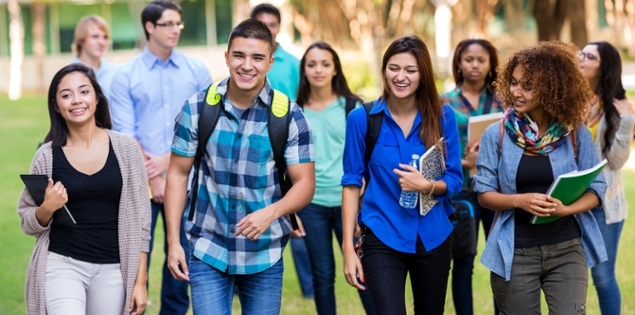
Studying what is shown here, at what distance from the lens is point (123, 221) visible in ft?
16.8

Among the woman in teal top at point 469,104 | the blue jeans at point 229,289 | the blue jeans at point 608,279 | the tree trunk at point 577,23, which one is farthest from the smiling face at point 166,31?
the tree trunk at point 577,23

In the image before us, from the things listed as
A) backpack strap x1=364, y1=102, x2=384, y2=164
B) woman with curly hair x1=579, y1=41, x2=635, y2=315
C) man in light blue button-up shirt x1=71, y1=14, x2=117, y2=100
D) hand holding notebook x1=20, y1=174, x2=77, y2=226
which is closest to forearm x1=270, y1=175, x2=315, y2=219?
backpack strap x1=364, y1=102, x2=384, y2=164

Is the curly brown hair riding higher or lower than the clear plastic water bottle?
higher

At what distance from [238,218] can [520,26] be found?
32.1 metres

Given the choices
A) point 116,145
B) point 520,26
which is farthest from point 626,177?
point 520,26

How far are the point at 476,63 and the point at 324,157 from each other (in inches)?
52.1

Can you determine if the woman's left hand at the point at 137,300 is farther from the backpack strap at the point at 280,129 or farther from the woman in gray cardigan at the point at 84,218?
the backpack strap at the point at 280,129

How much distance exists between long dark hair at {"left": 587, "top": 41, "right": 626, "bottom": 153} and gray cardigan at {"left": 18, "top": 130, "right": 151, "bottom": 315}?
10.4 ft

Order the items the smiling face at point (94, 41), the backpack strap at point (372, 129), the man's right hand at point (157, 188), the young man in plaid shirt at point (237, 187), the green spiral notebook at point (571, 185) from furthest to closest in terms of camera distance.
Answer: the smiling face at point (94, 41) → the man's right hand at point (157, 188) → the backpack strap at point (372, 129) → the young man in plaid shirt at point (237, 187) → the green spiral notebook at point (571, 185)

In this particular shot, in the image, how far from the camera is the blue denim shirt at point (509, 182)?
16.6 ft

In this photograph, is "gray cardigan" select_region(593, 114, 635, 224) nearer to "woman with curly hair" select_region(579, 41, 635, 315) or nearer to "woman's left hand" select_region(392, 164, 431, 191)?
"woman with curly hair" select_region(579, 41, 635, 315)

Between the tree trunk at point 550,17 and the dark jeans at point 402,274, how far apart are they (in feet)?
37.4

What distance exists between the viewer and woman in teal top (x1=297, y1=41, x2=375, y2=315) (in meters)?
6.74

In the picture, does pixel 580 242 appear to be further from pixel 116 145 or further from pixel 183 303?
pixel 183 303
